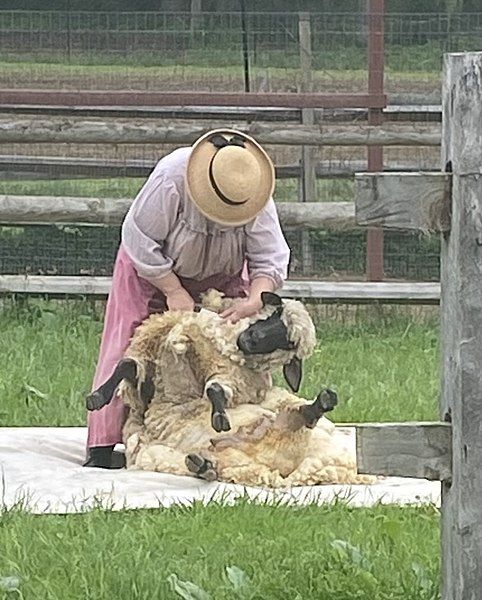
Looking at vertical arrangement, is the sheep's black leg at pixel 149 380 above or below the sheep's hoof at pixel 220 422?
above

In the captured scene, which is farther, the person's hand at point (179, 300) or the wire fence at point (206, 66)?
the wire fence at point (206, 66)

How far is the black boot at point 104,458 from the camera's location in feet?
21.2

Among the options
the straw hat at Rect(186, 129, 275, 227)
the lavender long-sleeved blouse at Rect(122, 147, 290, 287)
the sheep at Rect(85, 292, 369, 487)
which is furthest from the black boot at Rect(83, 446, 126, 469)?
the straw hat at Rect(186, 129, 275, 227)

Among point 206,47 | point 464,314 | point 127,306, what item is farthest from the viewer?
point 206,47

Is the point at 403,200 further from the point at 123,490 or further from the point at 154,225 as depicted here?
the point at 154,225

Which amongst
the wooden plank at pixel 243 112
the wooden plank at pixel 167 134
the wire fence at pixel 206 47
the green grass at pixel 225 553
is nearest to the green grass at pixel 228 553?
the green grass at pixel 225 553

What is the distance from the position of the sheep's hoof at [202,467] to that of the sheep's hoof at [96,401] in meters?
0.54

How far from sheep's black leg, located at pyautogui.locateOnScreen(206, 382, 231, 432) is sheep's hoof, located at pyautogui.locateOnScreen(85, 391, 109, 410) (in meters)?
0.47

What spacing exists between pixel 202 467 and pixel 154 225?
1.02 meters

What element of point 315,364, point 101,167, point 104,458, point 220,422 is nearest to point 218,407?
point 220,422

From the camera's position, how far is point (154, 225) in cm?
639

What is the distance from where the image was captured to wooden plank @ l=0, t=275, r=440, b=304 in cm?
1016

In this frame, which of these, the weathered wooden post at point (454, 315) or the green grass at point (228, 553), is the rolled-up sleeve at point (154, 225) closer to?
the green grass at point (228, 553)

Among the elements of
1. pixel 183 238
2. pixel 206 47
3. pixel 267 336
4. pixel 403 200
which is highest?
pixel 206 47
